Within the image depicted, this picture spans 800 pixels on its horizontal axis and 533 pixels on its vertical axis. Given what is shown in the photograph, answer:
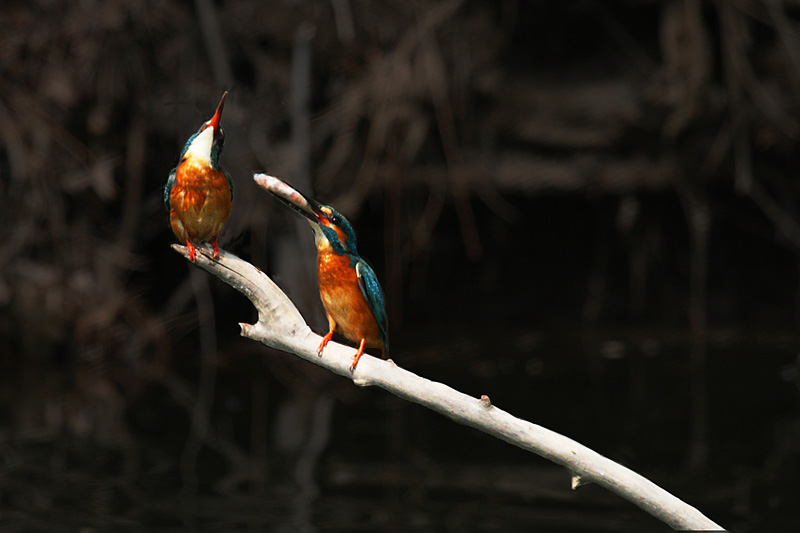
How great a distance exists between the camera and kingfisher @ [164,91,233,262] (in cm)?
110

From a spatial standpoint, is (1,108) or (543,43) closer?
(1,108)

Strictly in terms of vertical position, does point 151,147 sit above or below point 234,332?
above

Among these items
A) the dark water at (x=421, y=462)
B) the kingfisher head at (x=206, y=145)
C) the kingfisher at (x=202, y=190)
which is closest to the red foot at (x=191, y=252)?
the kingfisher at (x=202, y=190)

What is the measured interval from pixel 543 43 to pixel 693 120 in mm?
769

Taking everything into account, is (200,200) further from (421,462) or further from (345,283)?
(421,462)

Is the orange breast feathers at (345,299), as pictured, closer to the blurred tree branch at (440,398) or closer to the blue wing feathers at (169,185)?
the blurred tree branch at (440,398)

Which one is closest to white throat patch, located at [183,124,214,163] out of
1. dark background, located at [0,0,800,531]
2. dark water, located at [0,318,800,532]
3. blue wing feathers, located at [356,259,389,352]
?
blue wing feathers, located at [356,259,389,352]

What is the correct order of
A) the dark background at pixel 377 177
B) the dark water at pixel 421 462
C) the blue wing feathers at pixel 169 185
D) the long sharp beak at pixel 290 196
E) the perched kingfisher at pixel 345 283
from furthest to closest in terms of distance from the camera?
the dark background at pixel 377 177 → the dark water at pixel 421 462 → the blue wing feathers at pixel 169 185 → the perched kingfisher at pixel 345 283 → the long sharp beak at pixel 290 196

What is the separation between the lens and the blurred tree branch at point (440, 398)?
1.07 meters

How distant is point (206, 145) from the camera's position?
1.10 meters

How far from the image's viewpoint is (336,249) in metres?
1.06

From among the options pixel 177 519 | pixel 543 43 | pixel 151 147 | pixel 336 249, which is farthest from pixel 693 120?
pixel 336 249

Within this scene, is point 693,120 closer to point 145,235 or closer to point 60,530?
point 145,235

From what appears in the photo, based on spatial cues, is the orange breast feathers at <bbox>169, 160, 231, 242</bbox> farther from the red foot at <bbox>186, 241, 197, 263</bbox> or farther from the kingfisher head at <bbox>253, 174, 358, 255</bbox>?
the kingfisher head at <bbox>253, 174, 358, 255</bbox>
